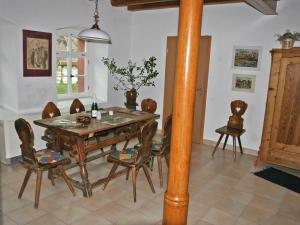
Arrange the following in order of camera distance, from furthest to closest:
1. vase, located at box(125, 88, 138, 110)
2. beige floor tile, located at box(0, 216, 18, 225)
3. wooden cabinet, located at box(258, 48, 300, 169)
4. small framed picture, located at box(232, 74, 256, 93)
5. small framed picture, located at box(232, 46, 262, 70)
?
vase, located at box(125, 88, 138, 110) → small framed picture, located at box(232, 74, 256, 93) → small framed picture, located at box(232, 46, 262, 70) → wooden cabinet, located at box(258, 48, 300, 169) → beige floor tile, located at box(0, 216, 18, 225)

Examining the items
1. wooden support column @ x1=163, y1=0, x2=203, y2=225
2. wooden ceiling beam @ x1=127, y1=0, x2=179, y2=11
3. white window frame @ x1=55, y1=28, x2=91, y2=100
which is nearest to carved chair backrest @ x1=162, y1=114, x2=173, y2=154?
wooden support column @ x1=163, y1=0, x2=203, y2=225

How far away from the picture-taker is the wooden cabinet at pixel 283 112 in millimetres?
3939

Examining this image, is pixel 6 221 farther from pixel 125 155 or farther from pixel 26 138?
pixel 125 155

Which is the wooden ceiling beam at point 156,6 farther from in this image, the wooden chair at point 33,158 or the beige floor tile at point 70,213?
the beige floor tile at point 70,213

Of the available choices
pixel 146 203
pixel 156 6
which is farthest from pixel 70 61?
pixel 146 203

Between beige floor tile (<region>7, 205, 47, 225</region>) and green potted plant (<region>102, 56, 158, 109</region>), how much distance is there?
3.00m

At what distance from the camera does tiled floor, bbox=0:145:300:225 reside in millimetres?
2785

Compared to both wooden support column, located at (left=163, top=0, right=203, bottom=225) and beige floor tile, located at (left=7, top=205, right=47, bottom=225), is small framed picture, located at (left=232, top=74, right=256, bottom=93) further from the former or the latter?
beige floor tile, located at (left=7, top=205, right=47, bottom=225)

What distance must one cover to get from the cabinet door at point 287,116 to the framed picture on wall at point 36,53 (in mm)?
3660

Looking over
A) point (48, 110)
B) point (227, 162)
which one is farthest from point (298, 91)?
point (48, 110)

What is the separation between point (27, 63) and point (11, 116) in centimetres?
84

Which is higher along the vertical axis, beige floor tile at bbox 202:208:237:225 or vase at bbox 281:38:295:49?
vase at bbox 281:38:295:49

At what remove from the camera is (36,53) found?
13.9 ft

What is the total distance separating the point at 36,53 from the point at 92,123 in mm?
1719
